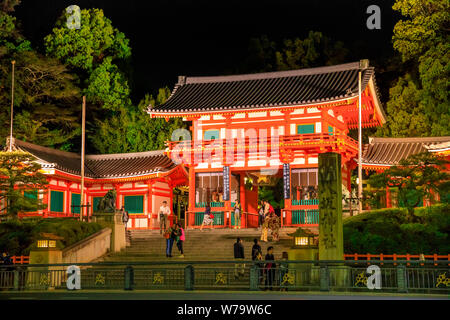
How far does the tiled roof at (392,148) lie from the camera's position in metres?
37.6

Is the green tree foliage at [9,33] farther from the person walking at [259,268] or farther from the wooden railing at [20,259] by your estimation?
the person walking at [259,268]

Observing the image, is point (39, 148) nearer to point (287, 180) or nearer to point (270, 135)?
point (270, 135)

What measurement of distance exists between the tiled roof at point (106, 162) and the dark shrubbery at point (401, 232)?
16.3 m

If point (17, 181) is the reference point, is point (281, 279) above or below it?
below

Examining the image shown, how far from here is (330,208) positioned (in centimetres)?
2177

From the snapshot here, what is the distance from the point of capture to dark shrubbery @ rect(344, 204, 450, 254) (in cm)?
2619

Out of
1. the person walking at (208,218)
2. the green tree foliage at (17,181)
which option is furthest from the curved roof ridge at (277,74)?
the green tree foliage at (17,181)

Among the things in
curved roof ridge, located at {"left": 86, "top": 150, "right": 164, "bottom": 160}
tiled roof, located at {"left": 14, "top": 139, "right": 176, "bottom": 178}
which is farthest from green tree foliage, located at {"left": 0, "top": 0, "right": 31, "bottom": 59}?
curved roof ridge, located at {"left": 86, "top": 150, "right": 164, "bottom": 160}

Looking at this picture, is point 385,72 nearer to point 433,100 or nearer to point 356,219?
point 433,100

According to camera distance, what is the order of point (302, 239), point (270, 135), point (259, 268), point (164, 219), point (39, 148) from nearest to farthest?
point (259, 268) < point (302, 239) < point (164, 219) < point (270, 135) < point (39, 148)

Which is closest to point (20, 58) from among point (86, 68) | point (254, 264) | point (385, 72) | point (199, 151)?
point (86, 68)

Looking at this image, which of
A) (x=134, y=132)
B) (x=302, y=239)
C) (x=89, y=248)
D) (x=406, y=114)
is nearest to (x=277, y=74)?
(x=406, y=114)

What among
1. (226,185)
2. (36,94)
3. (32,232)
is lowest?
(32,232)

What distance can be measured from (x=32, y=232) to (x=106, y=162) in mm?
15711
